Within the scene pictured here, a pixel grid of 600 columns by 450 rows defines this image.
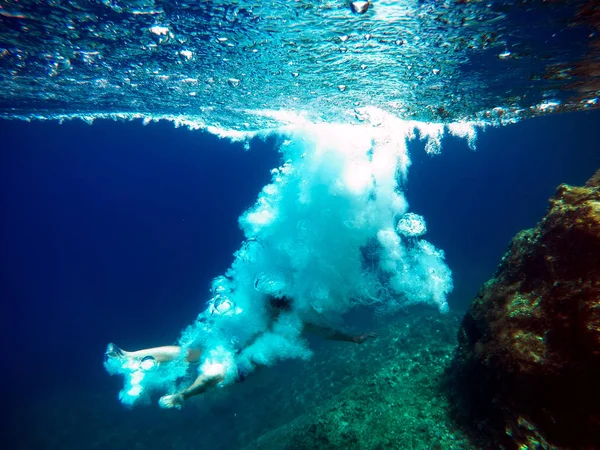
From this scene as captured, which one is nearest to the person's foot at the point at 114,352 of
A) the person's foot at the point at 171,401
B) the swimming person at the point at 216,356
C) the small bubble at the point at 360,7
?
the swimming person at the point at 216,356

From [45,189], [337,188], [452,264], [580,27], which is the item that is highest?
[580,27]

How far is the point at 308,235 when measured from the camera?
68.0 feet

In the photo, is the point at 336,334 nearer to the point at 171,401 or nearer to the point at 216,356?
the point at 216,356

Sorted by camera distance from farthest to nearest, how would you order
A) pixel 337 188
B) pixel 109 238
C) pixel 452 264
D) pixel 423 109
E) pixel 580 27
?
pixel 109 238 → pixel 452 264 → pixel 337 188 → pixel 423 109 → pixel 580 27

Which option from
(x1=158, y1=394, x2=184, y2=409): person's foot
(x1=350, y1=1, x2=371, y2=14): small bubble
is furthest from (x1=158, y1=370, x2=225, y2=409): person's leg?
(x1=350, y1=1, x2=371, y2=14): small bubble

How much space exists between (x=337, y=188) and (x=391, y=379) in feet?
46.5

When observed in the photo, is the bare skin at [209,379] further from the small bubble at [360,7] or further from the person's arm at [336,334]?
the small bubble at [360,7]

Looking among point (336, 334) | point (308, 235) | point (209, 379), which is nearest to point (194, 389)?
point (209, 379)

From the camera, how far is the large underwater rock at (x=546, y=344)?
3793 mm

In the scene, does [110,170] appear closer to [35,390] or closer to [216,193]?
[216,193]

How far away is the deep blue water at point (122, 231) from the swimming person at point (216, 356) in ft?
51.2

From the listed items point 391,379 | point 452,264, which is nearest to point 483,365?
point 391,379

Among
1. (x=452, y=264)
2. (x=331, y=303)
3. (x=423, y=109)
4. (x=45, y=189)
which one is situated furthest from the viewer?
(x=45, y=189)

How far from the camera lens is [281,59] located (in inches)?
384
